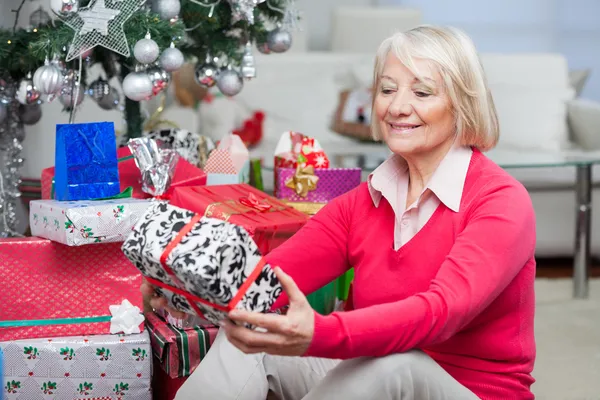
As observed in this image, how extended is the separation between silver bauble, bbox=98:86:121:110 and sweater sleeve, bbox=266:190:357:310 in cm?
100

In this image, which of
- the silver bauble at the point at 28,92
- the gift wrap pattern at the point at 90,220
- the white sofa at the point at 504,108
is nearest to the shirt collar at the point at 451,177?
the gift wrap pattern at the point at 90,220

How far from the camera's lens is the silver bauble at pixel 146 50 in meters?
1.98

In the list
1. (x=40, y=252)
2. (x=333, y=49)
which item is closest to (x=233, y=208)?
(x=40, y=252)

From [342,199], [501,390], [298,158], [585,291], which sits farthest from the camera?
[585,291]

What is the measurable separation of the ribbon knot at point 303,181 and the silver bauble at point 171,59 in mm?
443

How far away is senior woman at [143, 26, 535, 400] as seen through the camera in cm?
121

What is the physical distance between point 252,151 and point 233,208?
76.5 inches

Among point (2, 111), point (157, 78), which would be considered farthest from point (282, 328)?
point (2, 111)

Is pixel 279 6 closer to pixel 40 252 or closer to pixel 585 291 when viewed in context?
pixel 40 252

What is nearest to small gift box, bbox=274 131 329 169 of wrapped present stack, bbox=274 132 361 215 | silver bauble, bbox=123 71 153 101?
wrapped present stack, bbox=274 132 361 215

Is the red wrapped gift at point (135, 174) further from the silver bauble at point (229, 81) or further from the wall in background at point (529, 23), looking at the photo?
the wall in background at point (529, 23)

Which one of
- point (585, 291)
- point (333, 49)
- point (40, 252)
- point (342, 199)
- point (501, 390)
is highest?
point (333, 49)

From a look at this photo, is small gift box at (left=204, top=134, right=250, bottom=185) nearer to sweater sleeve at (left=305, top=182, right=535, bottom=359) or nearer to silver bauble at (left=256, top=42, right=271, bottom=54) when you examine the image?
silver bauble at (left=256, top=42, right=271, bottom=54)

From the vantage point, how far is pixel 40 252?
1798 millimetres
